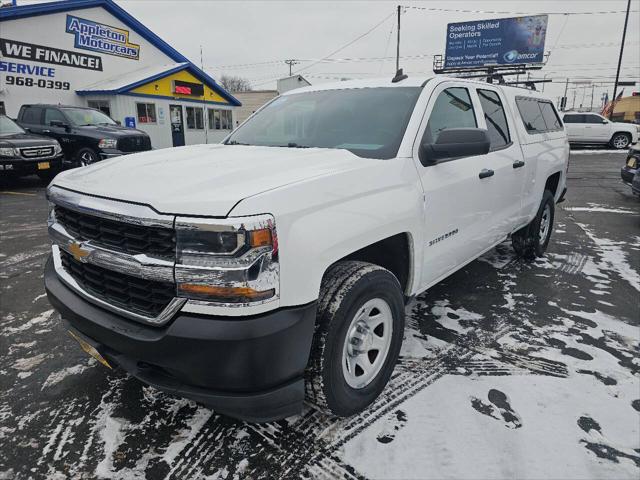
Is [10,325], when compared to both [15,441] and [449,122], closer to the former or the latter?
[15,441]

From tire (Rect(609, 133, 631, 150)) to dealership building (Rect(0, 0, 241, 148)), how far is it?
21341 millimetres

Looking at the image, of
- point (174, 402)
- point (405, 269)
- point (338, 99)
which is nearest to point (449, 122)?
point (338, 99)

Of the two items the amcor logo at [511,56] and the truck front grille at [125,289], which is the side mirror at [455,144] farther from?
the amcor logo at [511,56]

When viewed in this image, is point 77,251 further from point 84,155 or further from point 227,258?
point 84,155

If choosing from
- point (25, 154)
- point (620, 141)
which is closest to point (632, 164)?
point (25, 154)

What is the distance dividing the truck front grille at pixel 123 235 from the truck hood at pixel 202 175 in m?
0.11

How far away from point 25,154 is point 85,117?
10.5ft

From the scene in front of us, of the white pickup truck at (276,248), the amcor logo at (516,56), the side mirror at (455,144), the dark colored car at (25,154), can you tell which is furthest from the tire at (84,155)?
the amcor logo at (516,56)

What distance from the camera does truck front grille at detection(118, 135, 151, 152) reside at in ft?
38.3

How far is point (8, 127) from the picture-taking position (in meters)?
10.4

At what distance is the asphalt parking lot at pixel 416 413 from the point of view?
200cm

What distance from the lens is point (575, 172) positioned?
14305 mm

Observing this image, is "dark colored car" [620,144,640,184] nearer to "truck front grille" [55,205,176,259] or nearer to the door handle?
the door handle

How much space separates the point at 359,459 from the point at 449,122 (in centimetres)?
229
